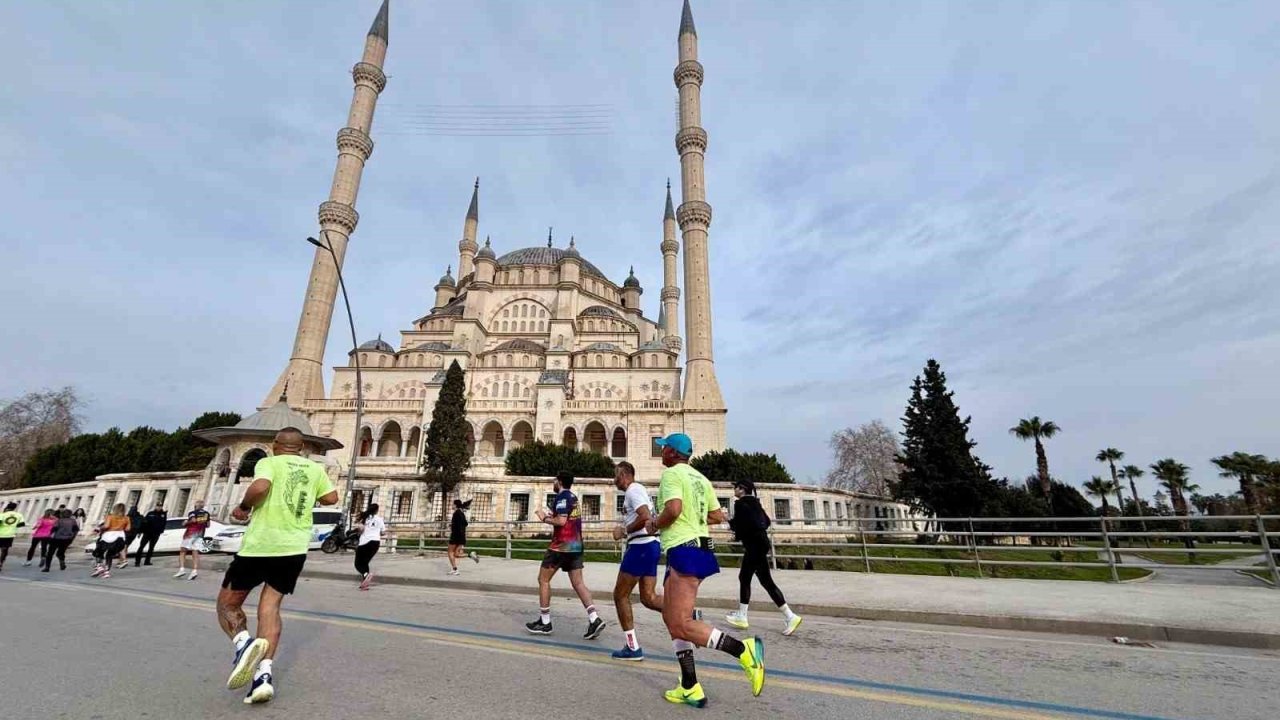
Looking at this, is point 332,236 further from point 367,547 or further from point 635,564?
point 635,564

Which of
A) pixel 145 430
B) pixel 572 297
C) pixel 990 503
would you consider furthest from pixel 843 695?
pixel 572 297

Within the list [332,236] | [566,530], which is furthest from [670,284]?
[566,530]

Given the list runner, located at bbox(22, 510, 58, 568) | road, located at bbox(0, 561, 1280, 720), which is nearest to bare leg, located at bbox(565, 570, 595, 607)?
road, located at bbox(0, 561, 1280, 720)

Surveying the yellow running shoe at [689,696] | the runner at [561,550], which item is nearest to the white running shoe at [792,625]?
the runner at [561,550]

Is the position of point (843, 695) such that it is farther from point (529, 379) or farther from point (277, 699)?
point (529, 379)

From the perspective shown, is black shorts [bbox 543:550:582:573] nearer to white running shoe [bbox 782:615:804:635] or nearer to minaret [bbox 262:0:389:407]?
white running shoe [bbox 782:615:804:635]

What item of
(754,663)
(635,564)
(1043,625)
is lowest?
(1043,625)

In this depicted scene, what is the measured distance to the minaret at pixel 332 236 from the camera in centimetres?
4075

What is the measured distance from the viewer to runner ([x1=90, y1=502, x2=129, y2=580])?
1194cm

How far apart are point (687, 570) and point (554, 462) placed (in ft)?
91.1

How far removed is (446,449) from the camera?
1032 inches

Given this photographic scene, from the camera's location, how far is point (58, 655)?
14.8 feet

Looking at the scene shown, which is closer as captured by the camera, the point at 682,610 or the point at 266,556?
the point at 682,610

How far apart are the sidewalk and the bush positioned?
1860 cm
